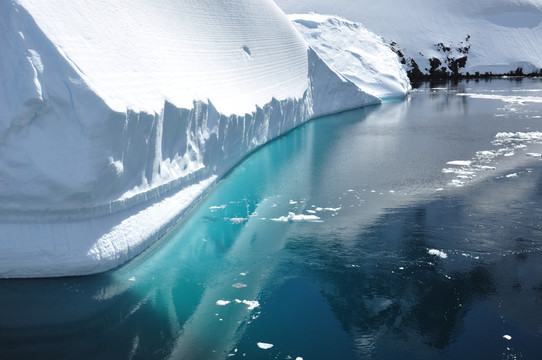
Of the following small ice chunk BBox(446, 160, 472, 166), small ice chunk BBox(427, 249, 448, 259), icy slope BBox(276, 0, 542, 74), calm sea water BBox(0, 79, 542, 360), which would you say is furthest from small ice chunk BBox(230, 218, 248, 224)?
icy slope BBox(276, 0, 542, 74)

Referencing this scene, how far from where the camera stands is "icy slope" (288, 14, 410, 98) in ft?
64.8

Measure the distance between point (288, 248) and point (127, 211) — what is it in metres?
1.70

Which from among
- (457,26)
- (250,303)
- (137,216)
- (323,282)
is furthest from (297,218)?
(457,26)

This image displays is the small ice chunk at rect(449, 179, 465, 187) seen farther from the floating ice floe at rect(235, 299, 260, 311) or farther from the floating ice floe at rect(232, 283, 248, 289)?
the floating ice floe at rect(235, 299, 260, 311)

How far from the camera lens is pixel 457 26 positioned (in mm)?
33156

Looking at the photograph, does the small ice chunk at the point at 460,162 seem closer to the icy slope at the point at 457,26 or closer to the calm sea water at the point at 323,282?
the calm sea water at the point at 323,282

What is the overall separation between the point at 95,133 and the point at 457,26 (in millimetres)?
33055

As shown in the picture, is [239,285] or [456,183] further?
[456,183]

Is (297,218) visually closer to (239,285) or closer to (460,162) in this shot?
(239,285)

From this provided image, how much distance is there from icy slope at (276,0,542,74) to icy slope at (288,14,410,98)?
8.99 meters

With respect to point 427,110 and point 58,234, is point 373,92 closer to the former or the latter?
point 427,110

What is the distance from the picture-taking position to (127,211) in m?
5.20

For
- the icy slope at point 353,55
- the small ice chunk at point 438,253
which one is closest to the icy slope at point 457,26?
the icy slope at point 353,55

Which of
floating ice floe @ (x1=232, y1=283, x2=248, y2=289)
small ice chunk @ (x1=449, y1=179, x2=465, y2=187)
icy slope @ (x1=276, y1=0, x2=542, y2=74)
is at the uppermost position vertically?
icy slope @ (x1=276, y1=0, x2=542, y2=74)
